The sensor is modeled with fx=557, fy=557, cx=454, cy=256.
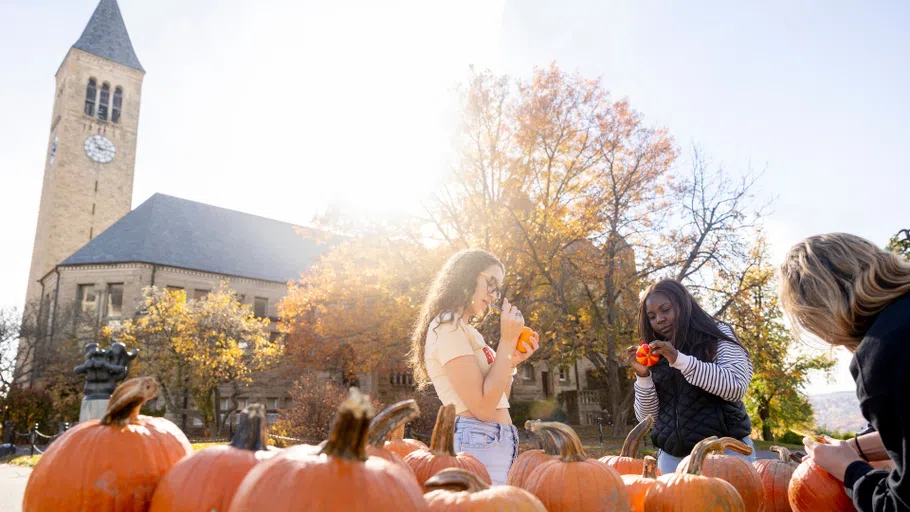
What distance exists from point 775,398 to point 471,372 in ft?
104

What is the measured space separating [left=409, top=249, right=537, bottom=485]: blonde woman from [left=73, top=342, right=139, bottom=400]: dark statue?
4.04m

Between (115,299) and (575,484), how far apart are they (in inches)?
1622

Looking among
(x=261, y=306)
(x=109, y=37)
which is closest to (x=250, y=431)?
(x=261, y=306)

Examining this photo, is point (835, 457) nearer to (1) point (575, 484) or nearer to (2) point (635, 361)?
(1) point (575, 484)

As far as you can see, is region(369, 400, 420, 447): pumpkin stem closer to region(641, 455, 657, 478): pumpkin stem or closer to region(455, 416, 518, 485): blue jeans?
region(641, 455, 657, 478): pumpkin stem

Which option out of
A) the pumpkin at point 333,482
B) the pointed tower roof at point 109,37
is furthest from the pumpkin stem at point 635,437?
the pointed tower roof at point 109,37

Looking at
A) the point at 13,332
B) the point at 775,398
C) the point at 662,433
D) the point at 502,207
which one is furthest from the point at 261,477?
the point at 13,332

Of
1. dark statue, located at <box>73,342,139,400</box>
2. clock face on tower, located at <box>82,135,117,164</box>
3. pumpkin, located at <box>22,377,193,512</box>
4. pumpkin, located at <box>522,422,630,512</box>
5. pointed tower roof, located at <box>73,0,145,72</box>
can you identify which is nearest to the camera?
pumpkin, located at <box>22,377,193,512</box>

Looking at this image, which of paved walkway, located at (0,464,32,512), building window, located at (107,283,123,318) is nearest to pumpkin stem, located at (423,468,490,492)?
paved walkway, located at (0,464,32,512)

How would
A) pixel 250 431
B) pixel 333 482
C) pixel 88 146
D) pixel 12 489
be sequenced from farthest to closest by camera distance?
pixel 88 146 → pixel 12 489 → pixel 250 431 → pixel 333 482

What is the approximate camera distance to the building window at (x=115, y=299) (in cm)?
3576

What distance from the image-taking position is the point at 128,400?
1367mm

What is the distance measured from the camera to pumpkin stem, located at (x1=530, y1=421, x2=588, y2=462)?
1687 mm

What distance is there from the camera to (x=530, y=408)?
29266mm
